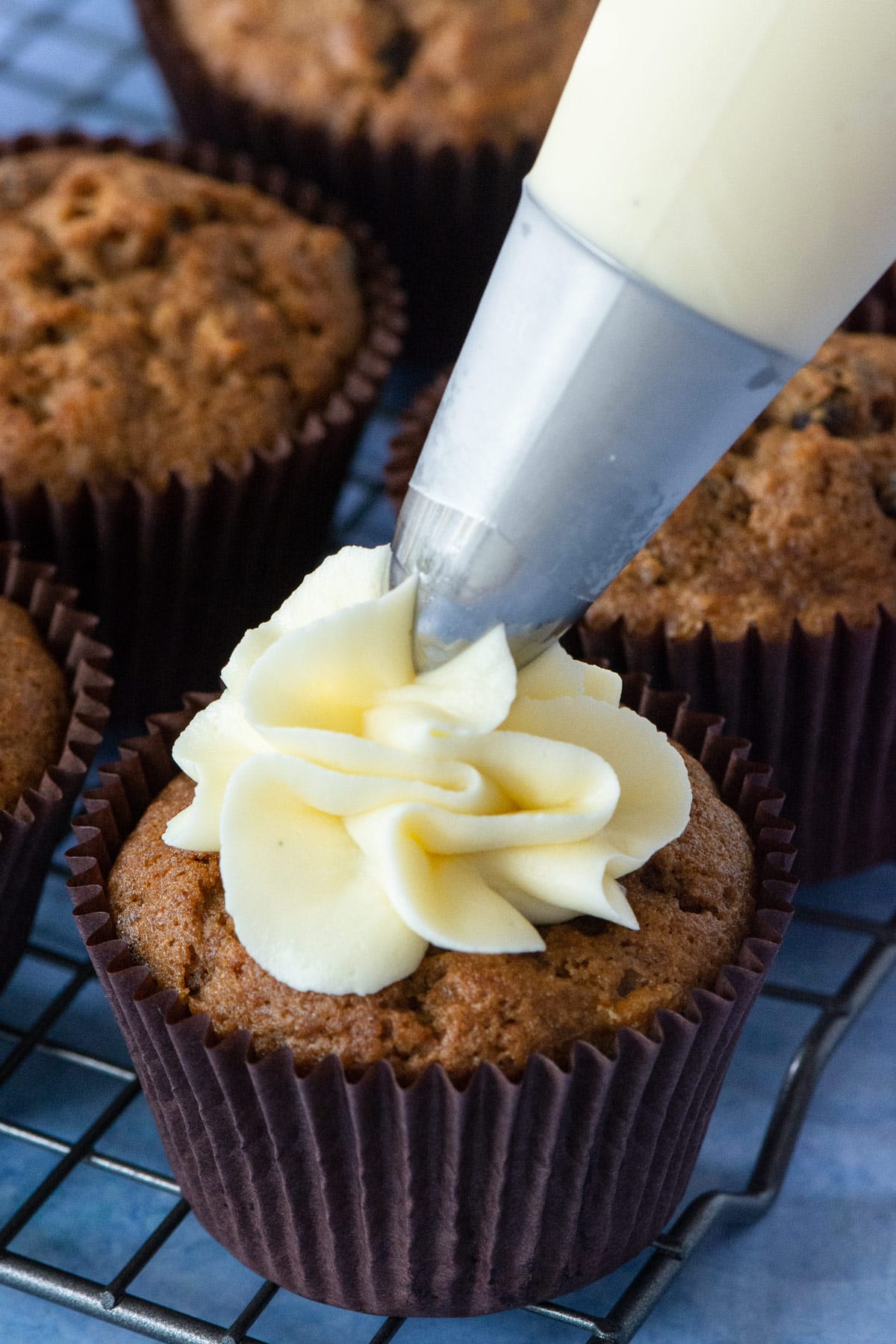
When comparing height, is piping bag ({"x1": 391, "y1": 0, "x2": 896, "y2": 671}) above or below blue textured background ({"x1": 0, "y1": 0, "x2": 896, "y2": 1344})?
above

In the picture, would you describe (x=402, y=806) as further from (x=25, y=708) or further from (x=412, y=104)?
(x=412, y=104)

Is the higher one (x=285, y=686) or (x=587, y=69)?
(x=587, y=69)

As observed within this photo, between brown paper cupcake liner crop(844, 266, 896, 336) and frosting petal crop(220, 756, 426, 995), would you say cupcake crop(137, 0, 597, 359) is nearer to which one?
brown paper cupcake liner crop(844, 266, 896, 336)

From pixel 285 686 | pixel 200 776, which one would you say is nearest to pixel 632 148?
pixel 285 686

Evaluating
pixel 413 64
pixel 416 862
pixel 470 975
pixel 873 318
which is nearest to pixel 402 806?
pixel 416 862

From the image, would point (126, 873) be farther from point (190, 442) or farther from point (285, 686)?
point (190, 442)

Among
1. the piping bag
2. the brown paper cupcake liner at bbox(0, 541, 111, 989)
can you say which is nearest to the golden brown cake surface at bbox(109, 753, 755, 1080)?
the brown paper cupcake liner at bbox(0, 541, 111, 989)

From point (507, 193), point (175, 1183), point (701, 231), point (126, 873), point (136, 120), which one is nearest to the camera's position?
point (701, 231)
